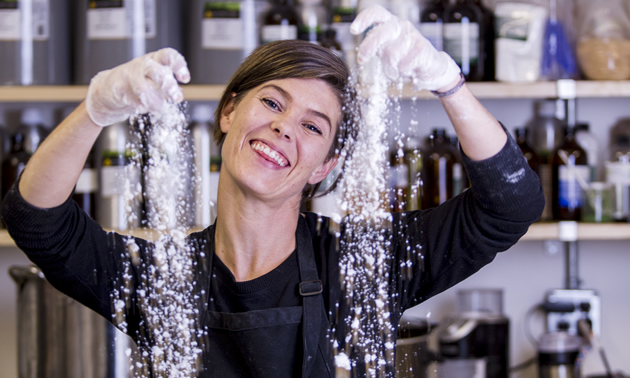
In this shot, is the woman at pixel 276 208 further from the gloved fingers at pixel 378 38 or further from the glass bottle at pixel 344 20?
the glass bottle at pixel 344 20

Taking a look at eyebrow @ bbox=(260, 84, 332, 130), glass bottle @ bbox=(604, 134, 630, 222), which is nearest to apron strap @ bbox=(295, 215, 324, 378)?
eyebrow @ bbox=(260, 84, 332, 130)

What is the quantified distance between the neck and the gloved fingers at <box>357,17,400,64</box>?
33 cm

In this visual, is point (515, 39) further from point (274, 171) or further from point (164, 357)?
point (164, 357)

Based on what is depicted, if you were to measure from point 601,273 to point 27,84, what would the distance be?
175cm

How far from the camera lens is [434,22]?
1.56m

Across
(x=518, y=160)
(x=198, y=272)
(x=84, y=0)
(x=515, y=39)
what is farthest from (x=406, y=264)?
(x=84, y=0)

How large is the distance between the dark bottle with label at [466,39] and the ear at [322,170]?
60 centimetres

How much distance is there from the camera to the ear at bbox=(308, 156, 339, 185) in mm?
1066

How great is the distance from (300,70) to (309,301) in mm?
390

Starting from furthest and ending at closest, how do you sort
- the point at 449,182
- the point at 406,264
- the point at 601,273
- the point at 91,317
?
1. the point at 601,273
2. the point at 449,182
3. the point at 91,317
4. the point at 406,264

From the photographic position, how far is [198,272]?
3.44ft

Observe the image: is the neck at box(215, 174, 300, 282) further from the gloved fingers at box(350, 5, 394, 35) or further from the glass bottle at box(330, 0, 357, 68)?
the glass bottle at box(330, 0, 357, 68)

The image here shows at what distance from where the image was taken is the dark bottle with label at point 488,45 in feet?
5.23

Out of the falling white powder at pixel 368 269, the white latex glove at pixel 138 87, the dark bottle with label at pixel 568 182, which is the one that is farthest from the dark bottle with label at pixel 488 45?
the white latex glove at pixel 138 87
